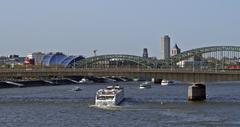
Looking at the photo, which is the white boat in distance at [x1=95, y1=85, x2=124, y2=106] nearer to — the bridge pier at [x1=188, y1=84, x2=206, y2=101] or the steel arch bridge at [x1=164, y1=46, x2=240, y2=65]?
the bridge pier at [x1=188, y1=84, x2=206, y2=101]

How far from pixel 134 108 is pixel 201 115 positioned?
→ 534 inches

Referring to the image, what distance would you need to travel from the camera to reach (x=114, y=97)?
105 m

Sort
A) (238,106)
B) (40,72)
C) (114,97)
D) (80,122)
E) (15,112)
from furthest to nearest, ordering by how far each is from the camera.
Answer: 1. (40,72)
2. (114,97)
3. (238,106)
4. (15,112)
5. (80,122)

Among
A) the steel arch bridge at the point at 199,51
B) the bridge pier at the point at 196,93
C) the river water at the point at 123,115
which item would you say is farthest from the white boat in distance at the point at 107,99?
the steel arch bridge at the point at 199,51

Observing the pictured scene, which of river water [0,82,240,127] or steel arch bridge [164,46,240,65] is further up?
steel arch bridge [164,46,240,65]

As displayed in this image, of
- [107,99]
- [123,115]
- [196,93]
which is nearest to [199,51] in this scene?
[196,93]

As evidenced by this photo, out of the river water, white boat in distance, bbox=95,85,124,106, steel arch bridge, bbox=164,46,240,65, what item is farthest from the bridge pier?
steel arch bridge, bbox=164,46,240,65

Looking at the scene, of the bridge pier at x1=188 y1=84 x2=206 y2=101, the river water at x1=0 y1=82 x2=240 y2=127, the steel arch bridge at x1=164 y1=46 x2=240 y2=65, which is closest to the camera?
the river water at x1=0 y1=82 x2=240 y2=127

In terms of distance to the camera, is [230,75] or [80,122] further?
[230,75]

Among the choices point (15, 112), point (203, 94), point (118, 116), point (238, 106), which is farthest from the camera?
point (203, 94)

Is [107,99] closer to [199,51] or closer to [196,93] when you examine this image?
[196,93]

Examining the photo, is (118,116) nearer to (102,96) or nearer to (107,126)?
(107,126)

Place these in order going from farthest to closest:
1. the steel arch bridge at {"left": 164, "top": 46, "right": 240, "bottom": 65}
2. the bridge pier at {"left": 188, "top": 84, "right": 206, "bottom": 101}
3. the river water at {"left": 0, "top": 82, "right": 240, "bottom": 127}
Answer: the steel arch bridge at {"left": 164, "top": 46, "right": 240, "bottom": 65} < the bridge pier at {"left": 188, "top": 84, "right": 206, "bottom": 101} < the river water at {"left": 0, "top": 82, "right": 240, "bottom": 127}

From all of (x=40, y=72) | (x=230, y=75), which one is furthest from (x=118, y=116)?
(x=40, y=72)
